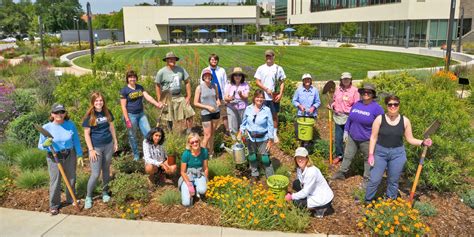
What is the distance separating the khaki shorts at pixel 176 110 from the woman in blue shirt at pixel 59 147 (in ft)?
6.23

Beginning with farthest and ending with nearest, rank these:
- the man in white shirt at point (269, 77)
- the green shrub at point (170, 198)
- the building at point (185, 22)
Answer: the building at point (185, 22) < the man in white shirt at point (269, 77) < the green shrub at point (170, 198)

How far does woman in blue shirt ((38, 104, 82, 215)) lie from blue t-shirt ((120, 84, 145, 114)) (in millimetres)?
1234

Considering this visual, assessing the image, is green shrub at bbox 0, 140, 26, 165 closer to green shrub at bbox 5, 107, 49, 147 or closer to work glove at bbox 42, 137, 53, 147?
green shrub at bbox 5, 107, 49, 147

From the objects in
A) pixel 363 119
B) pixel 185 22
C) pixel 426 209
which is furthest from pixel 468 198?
pixel 185 22

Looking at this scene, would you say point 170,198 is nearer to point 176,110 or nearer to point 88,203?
A: point 88,203

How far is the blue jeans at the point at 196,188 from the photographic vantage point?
16.4 ft

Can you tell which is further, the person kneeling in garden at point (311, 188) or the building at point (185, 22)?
the building at point (185, 22)

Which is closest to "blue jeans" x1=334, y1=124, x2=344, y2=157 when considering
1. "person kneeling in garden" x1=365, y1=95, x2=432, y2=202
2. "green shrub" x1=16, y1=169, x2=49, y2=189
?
"person kneeling in garden" x1=365, y1=95, x2=432, y2=202

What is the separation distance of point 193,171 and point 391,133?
2.61 meters

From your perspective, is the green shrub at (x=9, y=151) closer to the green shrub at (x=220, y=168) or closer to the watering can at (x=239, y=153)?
the green shrub at (x=220, y=168)

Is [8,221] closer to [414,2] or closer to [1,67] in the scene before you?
[1,67]

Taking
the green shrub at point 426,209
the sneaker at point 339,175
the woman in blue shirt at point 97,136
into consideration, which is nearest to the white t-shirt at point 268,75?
the sneaker at point 339,175

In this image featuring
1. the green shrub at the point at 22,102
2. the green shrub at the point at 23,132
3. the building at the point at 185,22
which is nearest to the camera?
the green shrub at the point at 23,132

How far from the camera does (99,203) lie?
519cm
